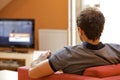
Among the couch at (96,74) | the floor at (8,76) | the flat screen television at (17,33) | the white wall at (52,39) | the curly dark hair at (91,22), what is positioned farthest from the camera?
the flat screen television at (17,33)

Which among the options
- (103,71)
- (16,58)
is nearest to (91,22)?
(103,71)

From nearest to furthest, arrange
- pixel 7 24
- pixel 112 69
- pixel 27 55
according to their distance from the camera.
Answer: pixel 112 69 < pixel 27 55 < pixel 7 24

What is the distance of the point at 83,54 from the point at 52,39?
3027mm

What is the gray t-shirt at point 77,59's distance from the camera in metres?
1.72

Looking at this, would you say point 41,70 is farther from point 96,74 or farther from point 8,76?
point 8,76

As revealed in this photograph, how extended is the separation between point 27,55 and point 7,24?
798mm

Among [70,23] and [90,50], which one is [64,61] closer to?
[90,50]

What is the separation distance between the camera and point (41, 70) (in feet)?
5.69

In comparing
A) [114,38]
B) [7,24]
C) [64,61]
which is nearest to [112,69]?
[64,61]

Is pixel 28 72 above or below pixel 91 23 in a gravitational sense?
below

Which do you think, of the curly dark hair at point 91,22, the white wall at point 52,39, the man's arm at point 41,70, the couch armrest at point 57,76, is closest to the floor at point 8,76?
the couch armrest at point 57,76

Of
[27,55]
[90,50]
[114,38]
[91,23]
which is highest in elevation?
[91,23]

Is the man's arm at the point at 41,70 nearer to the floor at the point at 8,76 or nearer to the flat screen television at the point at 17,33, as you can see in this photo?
the floor at the point at 8,76

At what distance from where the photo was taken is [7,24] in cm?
500
